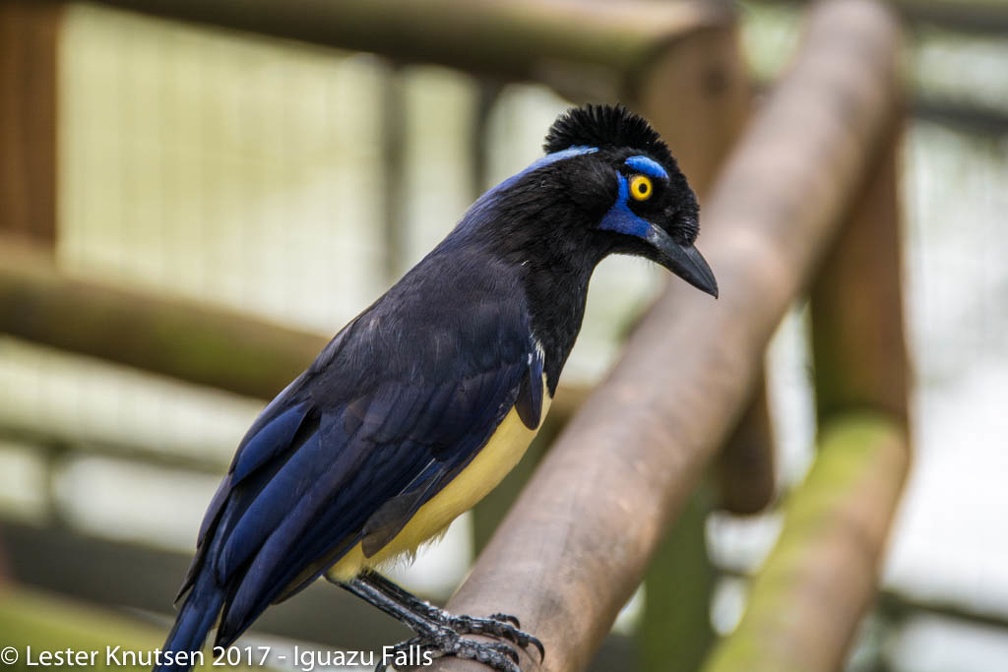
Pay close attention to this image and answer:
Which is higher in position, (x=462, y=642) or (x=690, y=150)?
(x=690, y=150)

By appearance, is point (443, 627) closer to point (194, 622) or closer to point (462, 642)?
point (462, 642)

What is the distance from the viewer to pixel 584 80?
103 inches

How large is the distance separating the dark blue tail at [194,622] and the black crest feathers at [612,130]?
674mm

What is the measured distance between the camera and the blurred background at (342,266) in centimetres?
387

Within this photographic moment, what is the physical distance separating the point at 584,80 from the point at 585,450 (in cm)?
108

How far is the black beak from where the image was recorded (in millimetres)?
1777

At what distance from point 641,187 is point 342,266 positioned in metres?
2.67

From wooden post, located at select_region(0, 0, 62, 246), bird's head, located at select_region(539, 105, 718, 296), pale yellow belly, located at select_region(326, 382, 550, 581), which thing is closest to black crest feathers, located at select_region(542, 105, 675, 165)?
bird's head, located at select_region(539, 105, 718, 296)

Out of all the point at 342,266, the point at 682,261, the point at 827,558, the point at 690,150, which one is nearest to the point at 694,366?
the point at 682,261

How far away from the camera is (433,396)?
170cm

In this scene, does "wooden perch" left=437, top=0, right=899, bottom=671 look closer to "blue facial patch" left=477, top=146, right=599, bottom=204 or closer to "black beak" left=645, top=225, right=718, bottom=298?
"black beak" left=645, top=225, right=718, bottom=298

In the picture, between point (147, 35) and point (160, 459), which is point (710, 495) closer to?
point (160, 459)

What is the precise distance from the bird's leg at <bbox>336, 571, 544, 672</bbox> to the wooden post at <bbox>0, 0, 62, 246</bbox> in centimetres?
178

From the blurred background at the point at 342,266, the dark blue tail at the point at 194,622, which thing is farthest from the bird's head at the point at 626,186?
the blurred background at the point at 342,266
